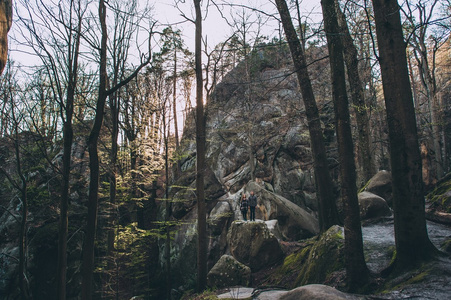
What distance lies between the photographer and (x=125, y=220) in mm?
20656

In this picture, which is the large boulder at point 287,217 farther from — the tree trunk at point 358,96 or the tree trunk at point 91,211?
the tree trunk at point 91,211

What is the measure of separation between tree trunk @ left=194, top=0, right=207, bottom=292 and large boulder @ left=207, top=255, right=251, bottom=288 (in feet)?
1.12

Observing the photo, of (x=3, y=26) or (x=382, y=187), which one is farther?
(x=382, y=187)

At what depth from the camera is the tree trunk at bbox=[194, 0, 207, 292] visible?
8547 millimetres

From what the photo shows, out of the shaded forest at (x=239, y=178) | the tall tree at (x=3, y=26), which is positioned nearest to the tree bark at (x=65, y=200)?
the shaded forest at (x=239, y=178)

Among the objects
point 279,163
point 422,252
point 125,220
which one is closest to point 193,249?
Result: point 125,220

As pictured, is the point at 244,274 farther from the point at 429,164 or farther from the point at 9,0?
the point at 429,164

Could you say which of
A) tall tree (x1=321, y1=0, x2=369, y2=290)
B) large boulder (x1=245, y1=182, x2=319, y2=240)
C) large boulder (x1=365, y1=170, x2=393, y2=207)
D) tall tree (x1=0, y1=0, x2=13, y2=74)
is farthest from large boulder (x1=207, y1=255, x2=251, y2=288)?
tall tree (x1=0, y1=0, x2=13, y2=74)

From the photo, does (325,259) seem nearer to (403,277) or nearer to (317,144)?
(403,277)

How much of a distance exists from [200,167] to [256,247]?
3445 millimetres

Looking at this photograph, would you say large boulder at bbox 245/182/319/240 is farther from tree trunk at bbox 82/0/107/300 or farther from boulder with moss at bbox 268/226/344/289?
tree trunk at bbox 82/0/107/300

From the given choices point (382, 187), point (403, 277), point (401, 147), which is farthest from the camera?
point (382, 187)

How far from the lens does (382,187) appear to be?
993cm

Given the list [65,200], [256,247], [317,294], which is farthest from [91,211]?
[317,294]
